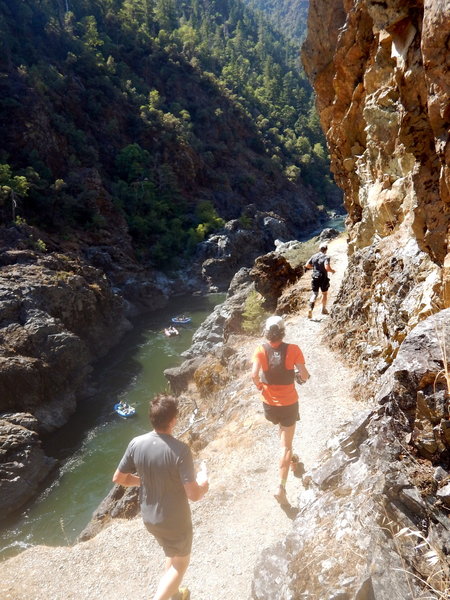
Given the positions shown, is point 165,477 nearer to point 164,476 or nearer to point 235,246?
point 164,476

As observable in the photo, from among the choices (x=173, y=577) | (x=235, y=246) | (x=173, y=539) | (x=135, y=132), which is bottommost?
(x=173, y=577)

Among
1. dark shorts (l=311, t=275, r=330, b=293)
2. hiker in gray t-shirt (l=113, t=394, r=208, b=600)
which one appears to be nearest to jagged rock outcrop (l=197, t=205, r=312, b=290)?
dark shorts (l=311, t=275, r=330, b=293)

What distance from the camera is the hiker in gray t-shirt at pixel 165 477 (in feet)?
10.5

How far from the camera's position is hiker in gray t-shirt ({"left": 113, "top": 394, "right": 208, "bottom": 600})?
10.5ft

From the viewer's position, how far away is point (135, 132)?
171ft

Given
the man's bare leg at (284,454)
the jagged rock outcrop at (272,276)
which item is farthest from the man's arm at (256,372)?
the jagged rock outcrop at (272,276)

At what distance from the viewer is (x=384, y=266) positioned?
8.20 m

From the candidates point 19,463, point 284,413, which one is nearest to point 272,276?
point 19,463

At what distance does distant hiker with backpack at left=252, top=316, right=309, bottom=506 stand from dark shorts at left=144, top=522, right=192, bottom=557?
180 cm

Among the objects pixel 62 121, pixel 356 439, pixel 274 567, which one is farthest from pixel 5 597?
pixel 62 121

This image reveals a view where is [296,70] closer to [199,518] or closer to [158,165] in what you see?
[158,165]

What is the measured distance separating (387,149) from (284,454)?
704cm

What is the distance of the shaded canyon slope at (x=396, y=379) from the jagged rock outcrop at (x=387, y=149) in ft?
0.08

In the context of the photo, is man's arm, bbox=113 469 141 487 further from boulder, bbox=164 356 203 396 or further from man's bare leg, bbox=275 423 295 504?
boulder, bbox=164 356 203 396
